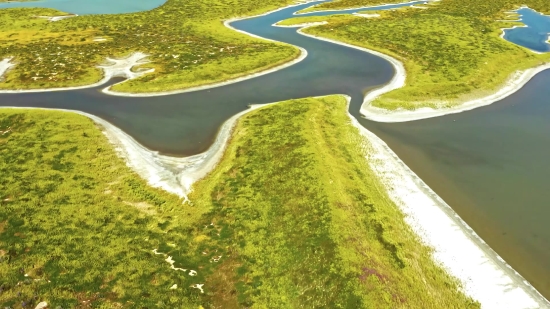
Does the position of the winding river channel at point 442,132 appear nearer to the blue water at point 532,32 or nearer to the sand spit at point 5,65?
the sand spit at point 5,65

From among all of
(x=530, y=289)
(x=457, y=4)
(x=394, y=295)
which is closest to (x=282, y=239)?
(x=394, y=295)

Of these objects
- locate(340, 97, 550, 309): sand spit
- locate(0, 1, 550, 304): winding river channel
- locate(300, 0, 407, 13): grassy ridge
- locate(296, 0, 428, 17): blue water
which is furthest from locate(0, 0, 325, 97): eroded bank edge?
locate(300, 0, 407, 13): grassy ridge

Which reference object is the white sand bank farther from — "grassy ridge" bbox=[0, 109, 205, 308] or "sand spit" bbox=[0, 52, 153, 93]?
"sand spit" bbox=[0, 52, 153, 93]

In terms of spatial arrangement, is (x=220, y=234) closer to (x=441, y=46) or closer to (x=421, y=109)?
(x=421, y=109)

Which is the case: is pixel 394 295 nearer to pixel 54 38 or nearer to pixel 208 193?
pixel 208 193

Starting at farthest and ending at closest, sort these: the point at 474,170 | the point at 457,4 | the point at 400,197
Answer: the point at 457,4 < the point at 474,170 < the point at 400,197

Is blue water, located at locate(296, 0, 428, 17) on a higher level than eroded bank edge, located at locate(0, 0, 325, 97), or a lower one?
higher

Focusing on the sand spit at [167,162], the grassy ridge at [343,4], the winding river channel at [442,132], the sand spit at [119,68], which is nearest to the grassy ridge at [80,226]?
the sand spit at [167,162]
